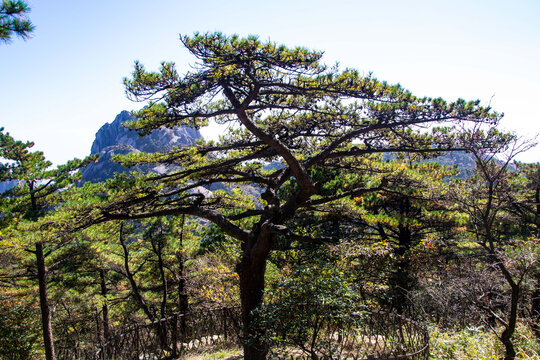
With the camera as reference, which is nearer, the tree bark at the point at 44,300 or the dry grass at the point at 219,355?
the dry grass at the point at 219,355

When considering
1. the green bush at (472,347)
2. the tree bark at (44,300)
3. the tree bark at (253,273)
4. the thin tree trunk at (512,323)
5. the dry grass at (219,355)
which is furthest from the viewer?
the tree bark at (44,300)

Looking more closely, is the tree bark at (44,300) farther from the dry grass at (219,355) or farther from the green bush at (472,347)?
the green bush at (472,347)

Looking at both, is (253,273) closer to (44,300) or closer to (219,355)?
(219,355)

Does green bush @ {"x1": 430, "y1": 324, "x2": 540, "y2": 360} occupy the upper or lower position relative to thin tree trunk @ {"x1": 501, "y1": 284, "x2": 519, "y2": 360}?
lower

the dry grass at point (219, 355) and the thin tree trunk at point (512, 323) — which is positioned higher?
the thin tree trunk at point (512, 323)

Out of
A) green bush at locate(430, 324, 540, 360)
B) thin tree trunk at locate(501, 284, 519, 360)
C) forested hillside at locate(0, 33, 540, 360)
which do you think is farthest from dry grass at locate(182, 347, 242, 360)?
thin tree trunk at locate(501, 284, 519, 360)

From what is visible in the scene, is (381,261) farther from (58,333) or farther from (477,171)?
(58,333)

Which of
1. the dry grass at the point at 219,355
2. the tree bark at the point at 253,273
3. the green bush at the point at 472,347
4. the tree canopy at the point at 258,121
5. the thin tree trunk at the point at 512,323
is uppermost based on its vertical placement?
the tree canopy at the point at 258,121

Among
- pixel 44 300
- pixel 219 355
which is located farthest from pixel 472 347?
pixel 44 300

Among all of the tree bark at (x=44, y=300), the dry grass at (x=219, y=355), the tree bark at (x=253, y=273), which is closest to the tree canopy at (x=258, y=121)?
the tree bark at (x=253, y=273)

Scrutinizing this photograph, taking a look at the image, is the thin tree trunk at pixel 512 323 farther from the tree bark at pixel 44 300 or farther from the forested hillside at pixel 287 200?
the tree bark at pixel 44 300

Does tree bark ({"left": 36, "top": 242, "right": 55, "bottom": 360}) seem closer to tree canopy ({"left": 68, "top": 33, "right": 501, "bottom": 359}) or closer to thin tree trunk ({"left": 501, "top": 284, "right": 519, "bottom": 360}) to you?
tree canopy ({"left": 68, "top": 33, "right": 501, "bottom": 359})

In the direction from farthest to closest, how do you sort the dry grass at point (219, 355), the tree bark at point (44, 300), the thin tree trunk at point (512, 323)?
the tree bark at point (44, 300)
the dry grass at point (219, 355)
the thin tree trunk at point (512, 323)

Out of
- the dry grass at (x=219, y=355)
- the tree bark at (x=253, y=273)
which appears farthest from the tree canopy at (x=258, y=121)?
the dry grass at (x=219, y=355)
